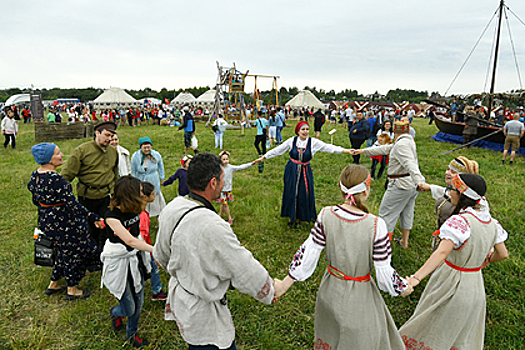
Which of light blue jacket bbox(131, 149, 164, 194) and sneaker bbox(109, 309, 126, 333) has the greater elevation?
light blue jacket bbox(131, 149, 164, 194)

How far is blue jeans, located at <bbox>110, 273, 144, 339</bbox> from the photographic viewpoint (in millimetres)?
3082

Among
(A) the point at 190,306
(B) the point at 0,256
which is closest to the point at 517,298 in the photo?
(A) the point at 190,306

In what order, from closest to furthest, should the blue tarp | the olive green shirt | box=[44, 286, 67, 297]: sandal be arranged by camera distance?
box=[44, 286, 67, 297]: sandal → the olive green shirt → the blue tarp

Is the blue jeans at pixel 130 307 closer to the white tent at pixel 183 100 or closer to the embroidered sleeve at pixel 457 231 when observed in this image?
the embroidered sleeve at pixel 457 231

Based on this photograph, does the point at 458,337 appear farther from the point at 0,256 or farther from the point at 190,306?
the point at 0,256

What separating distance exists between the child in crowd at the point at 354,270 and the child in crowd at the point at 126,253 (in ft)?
4.99

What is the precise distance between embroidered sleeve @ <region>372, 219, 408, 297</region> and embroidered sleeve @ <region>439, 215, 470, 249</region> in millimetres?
602

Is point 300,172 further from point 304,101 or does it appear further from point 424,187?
point 304,101

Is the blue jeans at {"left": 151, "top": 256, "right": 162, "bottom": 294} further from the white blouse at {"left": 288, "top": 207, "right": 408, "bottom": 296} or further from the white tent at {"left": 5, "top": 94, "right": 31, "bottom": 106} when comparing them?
the white tent at {"left": 5, "top": 94, "right": 31, "bottom": 106}

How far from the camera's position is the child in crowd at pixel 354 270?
2.20m

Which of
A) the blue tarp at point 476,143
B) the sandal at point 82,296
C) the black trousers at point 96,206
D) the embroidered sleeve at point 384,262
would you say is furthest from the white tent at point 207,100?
the embroidered sleeve at point 384,262

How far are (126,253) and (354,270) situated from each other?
213 cm

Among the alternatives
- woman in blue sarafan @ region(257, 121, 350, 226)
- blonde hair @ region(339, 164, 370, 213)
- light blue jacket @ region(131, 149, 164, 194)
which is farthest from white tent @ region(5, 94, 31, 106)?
blonde hair @ region(339, 164, 370, 213)

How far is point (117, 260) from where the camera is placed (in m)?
2.99
